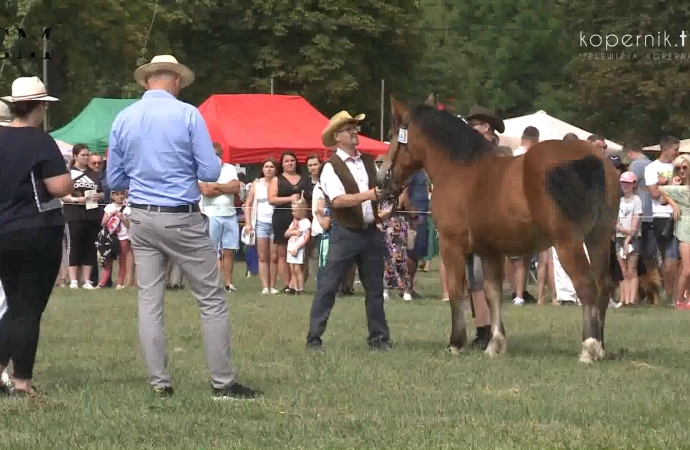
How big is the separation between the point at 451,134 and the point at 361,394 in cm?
342

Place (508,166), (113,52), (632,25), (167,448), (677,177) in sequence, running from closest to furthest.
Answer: (167,448) → (508,166) → (677,177) → (113,52) → (632,25)

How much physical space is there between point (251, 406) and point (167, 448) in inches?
53.0

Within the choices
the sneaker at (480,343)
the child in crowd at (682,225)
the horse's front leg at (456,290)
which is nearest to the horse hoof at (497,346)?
the horse's front leg at (456,290)

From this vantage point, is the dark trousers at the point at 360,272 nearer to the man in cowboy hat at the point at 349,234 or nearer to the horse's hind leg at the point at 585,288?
the man in cowboy hat at the point at 349,234

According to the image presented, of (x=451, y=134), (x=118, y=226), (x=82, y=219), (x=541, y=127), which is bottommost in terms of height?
(x=118, y=226)

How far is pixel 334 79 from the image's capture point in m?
48.6

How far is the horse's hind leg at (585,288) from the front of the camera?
1041 cm

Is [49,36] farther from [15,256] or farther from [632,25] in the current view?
[15,256]

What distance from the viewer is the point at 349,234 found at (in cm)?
1127

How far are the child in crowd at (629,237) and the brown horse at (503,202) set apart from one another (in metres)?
6.86

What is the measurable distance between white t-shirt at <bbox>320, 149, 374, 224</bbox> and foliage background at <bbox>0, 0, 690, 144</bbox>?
27.3m

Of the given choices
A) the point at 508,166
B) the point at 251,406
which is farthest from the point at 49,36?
the point at 251,406

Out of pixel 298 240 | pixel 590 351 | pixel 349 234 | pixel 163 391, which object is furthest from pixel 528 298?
pixel 163 391

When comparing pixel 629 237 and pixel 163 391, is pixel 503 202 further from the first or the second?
pixel 629 237
